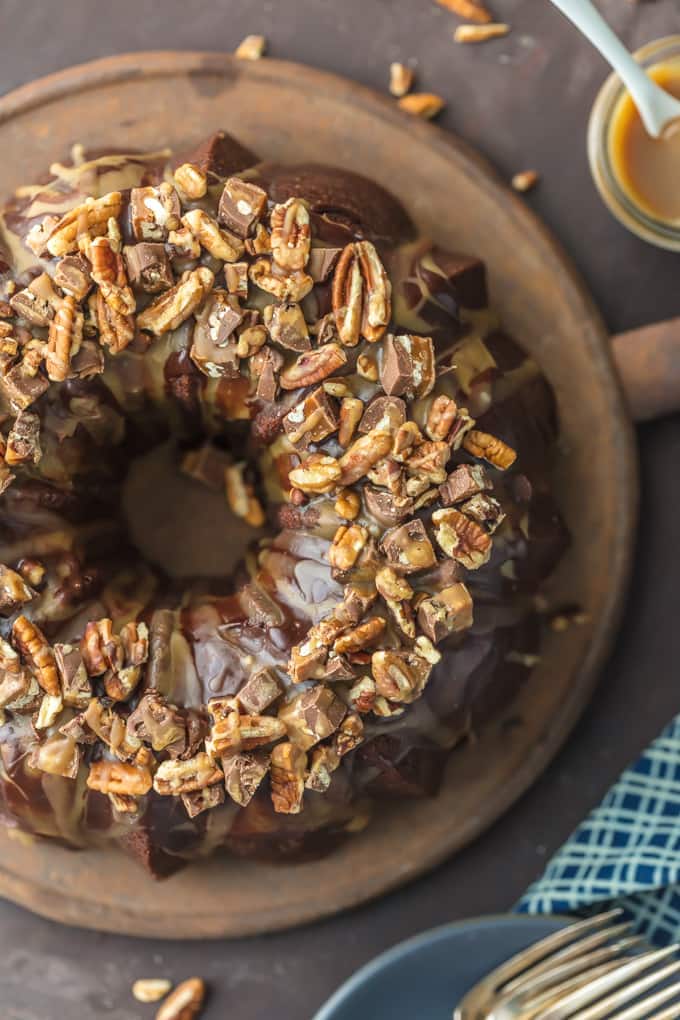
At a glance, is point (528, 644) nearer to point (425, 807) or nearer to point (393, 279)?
point (425, 807)

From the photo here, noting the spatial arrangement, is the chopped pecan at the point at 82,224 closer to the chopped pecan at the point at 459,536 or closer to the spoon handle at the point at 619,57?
the chopped pecan at the point at 459,536

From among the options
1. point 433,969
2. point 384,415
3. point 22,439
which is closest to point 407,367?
point 384,415

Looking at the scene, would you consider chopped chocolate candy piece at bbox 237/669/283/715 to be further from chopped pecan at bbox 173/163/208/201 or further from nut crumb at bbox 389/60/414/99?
nut crumb at bbox 389/60/414/99

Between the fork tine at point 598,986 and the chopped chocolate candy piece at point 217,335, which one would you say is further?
the fork tine at point 598,986

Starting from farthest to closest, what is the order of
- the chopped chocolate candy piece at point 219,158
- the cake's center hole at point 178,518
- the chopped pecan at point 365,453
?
the cake's center hole at point 178,518, the chopped chocolate candy piece at point 219,158, the chopped pecan at point 365,453

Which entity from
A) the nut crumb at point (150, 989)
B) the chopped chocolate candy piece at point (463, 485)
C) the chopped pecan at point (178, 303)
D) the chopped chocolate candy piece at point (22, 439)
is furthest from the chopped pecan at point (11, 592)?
the nut crumb at point (150, 989)
